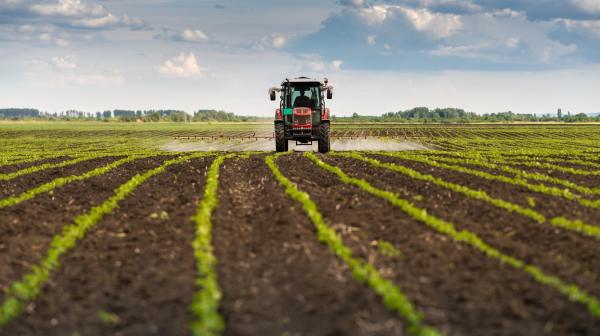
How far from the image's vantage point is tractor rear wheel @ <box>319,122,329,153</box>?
92.8 feet

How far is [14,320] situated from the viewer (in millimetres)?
7500

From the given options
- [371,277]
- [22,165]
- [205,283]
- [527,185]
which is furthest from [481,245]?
[22,165]

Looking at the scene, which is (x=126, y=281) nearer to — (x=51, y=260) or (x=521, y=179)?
(x=51, y=260)

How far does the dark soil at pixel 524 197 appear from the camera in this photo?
42.9 ft

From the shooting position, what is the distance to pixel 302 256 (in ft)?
32.3

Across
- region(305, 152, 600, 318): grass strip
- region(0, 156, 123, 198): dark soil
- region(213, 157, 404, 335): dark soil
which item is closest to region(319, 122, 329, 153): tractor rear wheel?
region(0, 156, 123, 198): dark soil

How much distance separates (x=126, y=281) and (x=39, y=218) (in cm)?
527

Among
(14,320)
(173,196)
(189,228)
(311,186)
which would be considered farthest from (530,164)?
Result: (14,320)

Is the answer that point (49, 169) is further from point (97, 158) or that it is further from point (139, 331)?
point (139, 331)

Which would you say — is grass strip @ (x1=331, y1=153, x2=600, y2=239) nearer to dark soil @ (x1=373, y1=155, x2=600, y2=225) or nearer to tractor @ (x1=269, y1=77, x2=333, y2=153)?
dark soil @ (x1=373, y1=155, x2=600, y2=225)

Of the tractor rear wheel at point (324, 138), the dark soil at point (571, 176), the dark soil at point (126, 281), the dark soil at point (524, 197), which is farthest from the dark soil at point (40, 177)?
the dark soil at point (571, 176)

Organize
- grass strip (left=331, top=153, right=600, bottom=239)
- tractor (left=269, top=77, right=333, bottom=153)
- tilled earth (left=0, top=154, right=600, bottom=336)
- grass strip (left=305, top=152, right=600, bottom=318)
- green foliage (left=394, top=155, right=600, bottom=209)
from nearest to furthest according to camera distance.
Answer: tilled earth (left=0, top=154, right=600, bottom=336) < grass strip (left=305, top=152, right=600, bottom=318) < grass strip (left=331, top=153, right=600, bottom=239) < green foliage (left=394, top=155, right=600, bottom=209) < tractor (left=269, top=77, right=333, bottom=153)

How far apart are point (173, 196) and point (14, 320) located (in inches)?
319

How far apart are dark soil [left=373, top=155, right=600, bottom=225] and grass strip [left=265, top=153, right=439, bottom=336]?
509 centimetres
